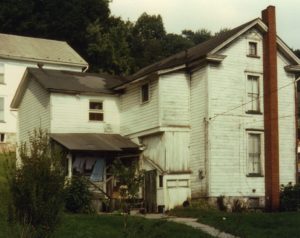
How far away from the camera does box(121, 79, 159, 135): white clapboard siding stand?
31.6 m

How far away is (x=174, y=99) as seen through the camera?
103ft

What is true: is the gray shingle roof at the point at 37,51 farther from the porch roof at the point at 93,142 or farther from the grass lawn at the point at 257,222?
the grass lawn at the point at 257,222

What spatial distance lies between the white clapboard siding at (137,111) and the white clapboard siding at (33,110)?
421 centimetres

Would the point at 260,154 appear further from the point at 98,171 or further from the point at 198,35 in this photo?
the point at 198,35

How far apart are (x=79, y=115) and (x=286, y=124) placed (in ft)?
35.8

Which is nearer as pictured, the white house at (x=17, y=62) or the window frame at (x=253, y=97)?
the window frame at (x=253, y=97)

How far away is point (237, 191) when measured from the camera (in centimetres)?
3028

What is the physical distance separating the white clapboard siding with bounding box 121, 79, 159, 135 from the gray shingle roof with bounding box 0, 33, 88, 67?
18619 mm

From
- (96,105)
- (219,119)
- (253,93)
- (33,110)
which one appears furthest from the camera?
(33,110)

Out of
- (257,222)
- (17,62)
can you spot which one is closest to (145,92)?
(257,222)

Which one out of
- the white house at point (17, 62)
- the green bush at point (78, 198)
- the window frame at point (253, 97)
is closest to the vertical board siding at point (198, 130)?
the window frame at point (253, 97)

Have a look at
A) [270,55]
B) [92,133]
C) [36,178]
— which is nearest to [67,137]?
[92,133]

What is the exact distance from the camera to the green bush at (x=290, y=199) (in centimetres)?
3052

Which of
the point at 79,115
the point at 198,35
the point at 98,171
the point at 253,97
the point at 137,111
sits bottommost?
the point at 98,171
